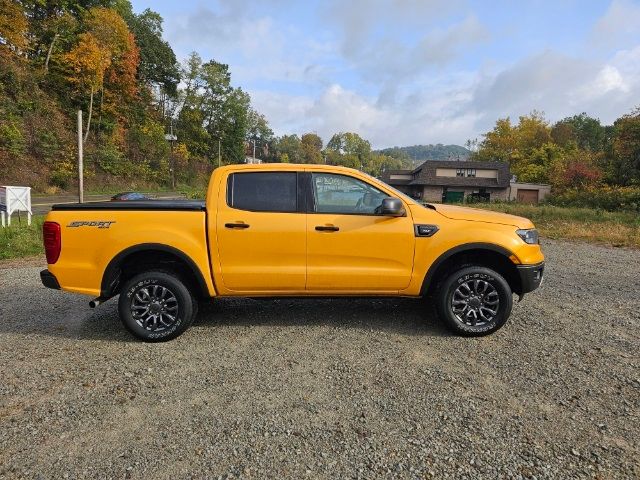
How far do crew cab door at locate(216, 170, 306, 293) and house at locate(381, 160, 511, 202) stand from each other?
171ft

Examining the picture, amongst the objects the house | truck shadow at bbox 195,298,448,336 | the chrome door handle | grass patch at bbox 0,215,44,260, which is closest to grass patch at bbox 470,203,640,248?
truck shadow at bbox 195,298,448,336

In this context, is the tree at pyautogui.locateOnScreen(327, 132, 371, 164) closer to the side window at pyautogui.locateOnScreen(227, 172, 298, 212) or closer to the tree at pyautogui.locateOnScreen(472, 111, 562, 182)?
the tree at pyautogui.locateOnScreen(472, 111, 562, 182)

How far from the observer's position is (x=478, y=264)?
14.5 ft

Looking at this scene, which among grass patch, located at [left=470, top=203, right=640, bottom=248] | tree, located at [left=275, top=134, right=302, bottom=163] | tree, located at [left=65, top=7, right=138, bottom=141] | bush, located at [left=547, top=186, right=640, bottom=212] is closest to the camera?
grass patch, located at [left=470, top=203, right=640, bottom=248]

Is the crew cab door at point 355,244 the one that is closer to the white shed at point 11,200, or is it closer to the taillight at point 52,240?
the taillight at point 52,240

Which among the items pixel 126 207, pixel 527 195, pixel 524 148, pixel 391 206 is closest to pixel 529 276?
pixel 391 206

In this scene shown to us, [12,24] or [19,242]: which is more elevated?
[12,24]

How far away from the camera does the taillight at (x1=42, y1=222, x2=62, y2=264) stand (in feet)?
13.1

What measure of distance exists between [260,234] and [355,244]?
978mm

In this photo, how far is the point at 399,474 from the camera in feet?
7.57

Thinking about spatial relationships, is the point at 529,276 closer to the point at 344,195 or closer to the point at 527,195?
the point at 344,195

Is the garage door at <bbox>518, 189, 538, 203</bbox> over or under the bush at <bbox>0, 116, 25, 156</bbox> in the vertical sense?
under

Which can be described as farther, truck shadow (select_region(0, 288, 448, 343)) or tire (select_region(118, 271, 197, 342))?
truck shadow (select_region(0, 288, 448, 343))

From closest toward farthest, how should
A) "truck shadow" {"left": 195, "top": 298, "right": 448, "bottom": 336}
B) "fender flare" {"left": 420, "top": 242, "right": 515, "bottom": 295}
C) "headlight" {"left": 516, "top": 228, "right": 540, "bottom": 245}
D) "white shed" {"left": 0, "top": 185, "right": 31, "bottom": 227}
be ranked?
"fender flare" {"left": 420, "top": 242, "right": 515, "bottom": 295} → "headlight" {"left": 516, "top": 228, "right": 540, "bottom": 245} → "truck shadow" {"left": 195, "top": 298, "right": 448, "bottom": 336} → "white shed" {"left": 0, "top": 185, "right": 31, "bottom": 227}
